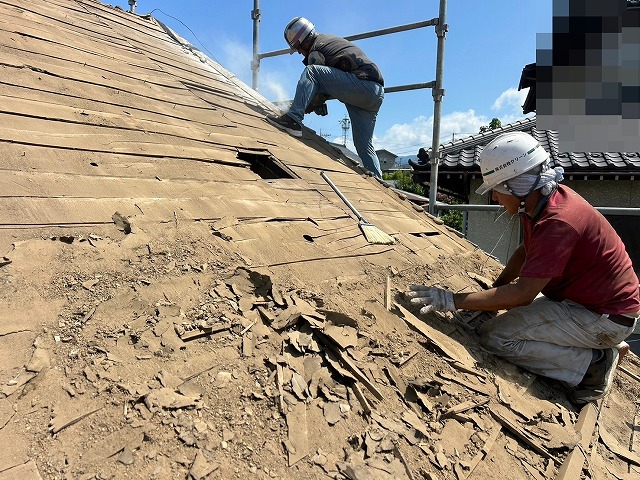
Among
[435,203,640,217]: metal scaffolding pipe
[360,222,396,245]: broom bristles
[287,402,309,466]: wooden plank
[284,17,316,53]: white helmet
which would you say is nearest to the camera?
[287,402,309,466]: wooden plank

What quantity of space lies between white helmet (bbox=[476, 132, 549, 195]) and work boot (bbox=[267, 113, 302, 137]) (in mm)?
2623

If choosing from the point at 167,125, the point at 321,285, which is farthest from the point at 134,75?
the point at 321,285

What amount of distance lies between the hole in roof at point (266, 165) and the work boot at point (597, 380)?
7.47 feet

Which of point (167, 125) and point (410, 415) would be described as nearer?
point (410, 415)

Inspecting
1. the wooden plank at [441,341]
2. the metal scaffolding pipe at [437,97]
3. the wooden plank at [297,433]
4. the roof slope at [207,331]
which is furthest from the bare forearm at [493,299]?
the metal scaffolding pipe at [437,97]

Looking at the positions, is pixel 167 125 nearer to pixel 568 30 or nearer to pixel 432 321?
pixel 432 321

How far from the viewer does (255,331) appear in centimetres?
157

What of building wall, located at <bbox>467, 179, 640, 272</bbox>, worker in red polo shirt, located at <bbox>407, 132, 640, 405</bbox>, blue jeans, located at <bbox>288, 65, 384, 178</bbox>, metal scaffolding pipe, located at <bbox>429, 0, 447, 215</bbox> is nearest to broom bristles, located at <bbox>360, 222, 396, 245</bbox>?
worker in red polo shirt, located at <bbox>407, 132, 640, 405</bbox>

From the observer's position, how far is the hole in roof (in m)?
3.33

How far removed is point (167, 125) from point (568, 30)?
12.0ft

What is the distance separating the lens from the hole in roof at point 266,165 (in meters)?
3.33

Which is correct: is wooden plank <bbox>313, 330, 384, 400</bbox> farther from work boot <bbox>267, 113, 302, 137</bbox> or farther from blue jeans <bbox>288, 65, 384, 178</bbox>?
blue jeans <bbox>288, 65, 384, 178</bbox>

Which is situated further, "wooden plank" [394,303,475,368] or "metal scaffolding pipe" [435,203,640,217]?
"metal scaffolding pipe" [435,203,640,217]

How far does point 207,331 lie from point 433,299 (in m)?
1.22
